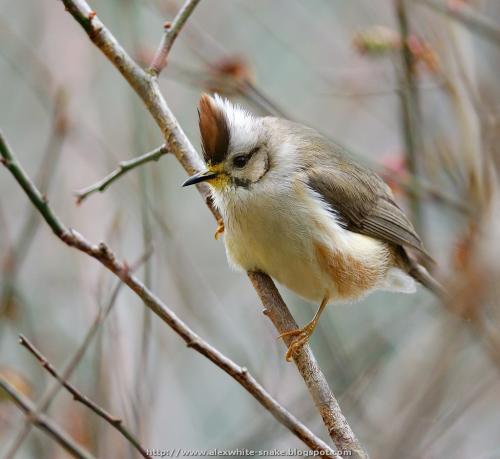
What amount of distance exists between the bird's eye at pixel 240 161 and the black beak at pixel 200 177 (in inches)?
6.3

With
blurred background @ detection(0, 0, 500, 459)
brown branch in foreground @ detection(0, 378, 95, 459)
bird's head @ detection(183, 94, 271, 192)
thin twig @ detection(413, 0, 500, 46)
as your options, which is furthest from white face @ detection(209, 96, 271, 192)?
brown branch in foreground @ detection(0, 378, 95, 459)

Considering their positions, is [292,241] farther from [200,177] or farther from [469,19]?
[469,19]

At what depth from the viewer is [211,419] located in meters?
5.54

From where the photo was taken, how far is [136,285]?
6.46 feet

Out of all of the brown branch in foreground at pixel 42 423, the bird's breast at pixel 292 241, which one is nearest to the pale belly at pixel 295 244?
the bird's breast at pixel 292 241

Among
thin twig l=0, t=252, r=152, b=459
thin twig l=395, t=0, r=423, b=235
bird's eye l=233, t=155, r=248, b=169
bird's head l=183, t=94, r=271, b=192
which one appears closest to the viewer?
thin twig l=0, t=252, r=152, b=459

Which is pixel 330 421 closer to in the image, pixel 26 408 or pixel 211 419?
pixel 26 408

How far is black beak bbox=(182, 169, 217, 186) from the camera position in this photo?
3053mm

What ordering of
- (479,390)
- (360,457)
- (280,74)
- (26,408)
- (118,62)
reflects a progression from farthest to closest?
(280,74) < (118,62) < (360,457) < (26,408) < (479,390)

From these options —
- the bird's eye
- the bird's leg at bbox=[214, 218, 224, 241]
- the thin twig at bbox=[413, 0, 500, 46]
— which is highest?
the thin twig at bbox=[413, 0, 500, 46]

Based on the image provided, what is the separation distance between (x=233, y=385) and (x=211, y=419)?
23.5 inches

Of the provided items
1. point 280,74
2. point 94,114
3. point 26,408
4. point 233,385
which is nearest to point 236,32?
point 280,74

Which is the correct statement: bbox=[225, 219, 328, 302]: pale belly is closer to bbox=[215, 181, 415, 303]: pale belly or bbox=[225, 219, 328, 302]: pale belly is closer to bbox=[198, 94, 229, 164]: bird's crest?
bbox=[215, 181, 415, 303]: pale belly

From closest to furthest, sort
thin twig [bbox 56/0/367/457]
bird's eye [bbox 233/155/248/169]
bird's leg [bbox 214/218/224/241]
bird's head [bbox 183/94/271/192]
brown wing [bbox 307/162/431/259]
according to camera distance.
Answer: thin twig [bbox 56/0/367/457], bird's head [bbox 183/94/271/192], bird's eye [bbox 233/155/248/169], bird's leg [bbox 214/218/224/241], brown wing [bbox 307/162/431/259]
